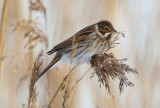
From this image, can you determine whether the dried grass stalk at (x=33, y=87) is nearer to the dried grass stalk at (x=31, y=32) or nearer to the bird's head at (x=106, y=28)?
the dried grass stalk at (x=31, y=32)

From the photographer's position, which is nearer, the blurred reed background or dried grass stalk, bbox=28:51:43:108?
dried grass stalk, bbox=28:51:43:108

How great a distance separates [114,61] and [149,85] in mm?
795

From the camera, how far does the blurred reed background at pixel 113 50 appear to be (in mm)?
2125

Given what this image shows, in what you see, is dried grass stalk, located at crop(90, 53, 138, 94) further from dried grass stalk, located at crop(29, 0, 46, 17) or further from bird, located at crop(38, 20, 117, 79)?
bird, located at crop(38, 20, 117, 79)

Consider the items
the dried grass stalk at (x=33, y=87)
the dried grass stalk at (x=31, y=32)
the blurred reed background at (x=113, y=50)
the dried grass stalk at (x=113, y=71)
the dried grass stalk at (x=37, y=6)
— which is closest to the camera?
the dried grass stalk at (x=33, y=87)

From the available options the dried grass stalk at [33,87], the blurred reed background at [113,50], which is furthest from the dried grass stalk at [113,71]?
the blurred reed background at [113,50]

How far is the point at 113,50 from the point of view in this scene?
2441 millimetres

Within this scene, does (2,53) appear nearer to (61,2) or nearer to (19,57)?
(19,57)

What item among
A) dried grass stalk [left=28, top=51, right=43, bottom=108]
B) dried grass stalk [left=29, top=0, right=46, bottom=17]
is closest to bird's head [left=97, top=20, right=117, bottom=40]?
dried grass stalk [left=29, top=0, right=46, bottom=17]

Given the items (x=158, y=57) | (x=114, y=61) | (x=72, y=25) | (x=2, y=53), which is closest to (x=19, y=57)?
(x=2, y=53)

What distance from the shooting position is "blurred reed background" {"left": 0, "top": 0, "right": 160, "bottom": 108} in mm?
2125

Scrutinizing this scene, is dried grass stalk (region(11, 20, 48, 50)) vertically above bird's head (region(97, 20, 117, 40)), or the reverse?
bird's head (region(97, 20, 117, 40))

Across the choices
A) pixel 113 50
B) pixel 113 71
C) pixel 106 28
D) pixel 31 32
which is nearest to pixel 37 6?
pixel 31 32

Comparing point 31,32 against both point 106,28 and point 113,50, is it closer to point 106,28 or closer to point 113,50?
point 106,28
